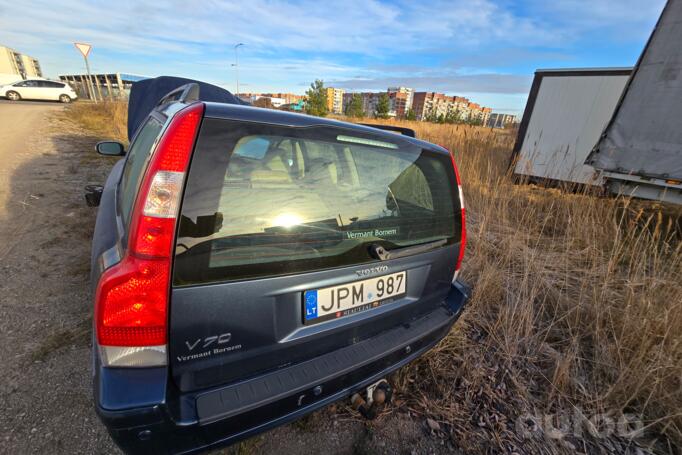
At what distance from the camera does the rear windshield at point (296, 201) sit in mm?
990

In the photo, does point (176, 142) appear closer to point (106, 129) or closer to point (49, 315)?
point (49, 315)

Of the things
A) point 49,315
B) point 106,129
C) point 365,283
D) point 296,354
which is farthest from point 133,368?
point 106,129

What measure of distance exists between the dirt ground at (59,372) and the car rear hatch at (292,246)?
678 millimetres

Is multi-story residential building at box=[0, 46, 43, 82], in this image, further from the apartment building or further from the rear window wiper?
the apartment building

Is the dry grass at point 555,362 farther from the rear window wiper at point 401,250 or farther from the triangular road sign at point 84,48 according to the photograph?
the triangular road sign at point 84,48

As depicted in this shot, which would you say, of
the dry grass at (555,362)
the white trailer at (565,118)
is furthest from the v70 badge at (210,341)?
the white trailer at (565,118)

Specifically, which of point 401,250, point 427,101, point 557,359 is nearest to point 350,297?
point 401,250

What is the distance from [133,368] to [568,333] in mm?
3184

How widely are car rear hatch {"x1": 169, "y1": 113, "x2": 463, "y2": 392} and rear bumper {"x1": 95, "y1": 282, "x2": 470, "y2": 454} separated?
0.05m

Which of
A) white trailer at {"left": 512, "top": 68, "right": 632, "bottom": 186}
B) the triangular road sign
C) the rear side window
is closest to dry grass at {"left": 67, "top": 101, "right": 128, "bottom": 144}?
the triangular road sign

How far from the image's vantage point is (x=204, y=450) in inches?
41.5

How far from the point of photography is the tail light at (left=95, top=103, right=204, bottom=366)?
36.5 inches

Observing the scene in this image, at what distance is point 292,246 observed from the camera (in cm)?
117

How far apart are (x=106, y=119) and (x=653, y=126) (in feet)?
61.0
